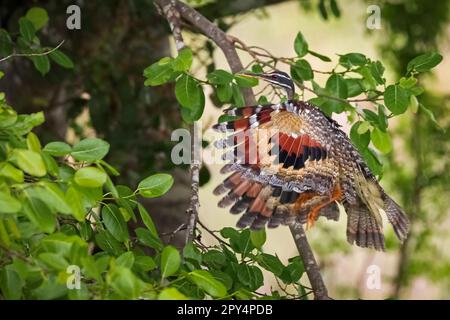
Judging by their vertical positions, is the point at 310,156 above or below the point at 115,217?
above

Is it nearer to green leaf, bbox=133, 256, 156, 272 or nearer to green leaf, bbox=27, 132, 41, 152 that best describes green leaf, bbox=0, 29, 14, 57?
green leaf, bbox=133, 256, 156, 272

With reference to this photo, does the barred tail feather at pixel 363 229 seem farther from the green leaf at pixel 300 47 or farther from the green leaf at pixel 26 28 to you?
the green leaf at pixel 26 28

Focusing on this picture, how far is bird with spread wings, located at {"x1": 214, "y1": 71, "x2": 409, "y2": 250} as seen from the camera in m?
1.70

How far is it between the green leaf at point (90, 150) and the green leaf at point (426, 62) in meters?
0.82

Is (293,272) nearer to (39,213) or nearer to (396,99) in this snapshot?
(396,99)

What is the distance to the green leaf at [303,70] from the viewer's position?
2.10 metres

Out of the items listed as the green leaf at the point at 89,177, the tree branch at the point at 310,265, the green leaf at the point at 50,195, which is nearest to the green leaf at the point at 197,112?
the tree branch at the point at 310,265

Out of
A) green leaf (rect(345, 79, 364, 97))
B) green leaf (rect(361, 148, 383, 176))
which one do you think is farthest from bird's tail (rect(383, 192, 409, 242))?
green leaf (rect(345, 79, 364, 97))

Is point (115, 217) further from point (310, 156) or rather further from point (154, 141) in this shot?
point (154, 141)

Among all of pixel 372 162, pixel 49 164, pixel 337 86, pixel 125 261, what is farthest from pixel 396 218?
pixel 49 164

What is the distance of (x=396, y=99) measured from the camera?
6.45 ft
